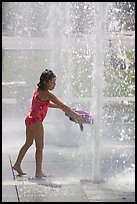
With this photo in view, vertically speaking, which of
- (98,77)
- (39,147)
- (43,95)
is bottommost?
(39,147)

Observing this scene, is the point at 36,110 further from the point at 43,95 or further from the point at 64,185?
the point at 64,185

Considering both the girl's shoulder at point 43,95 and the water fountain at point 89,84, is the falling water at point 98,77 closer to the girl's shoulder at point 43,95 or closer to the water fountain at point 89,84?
the water fountain at point 89,84

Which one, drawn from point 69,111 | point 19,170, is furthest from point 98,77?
point 19,170

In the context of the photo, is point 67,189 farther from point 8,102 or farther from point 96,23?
point 8,102

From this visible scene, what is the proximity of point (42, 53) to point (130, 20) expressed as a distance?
315 inches

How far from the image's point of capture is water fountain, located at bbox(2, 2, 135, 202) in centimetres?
640

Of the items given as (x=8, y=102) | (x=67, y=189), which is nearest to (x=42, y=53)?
(x=8, y=102)

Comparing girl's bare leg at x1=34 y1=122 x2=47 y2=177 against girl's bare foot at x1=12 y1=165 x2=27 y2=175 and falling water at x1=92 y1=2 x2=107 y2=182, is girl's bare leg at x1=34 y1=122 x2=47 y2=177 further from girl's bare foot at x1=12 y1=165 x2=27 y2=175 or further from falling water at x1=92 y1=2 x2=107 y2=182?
falling water at x1=92 y1=2 x2=107 y2=182

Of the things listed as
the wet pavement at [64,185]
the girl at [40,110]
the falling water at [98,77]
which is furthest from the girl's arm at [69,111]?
the wet pavement at [64,185]

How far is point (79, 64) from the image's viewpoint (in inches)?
527

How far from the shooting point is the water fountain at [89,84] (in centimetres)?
640

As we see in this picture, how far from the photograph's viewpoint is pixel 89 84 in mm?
12828

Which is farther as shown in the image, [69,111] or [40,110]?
[40,110]

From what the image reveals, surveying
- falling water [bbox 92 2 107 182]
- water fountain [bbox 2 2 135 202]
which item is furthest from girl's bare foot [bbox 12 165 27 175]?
falling water [bbox 92 2 107 182]
